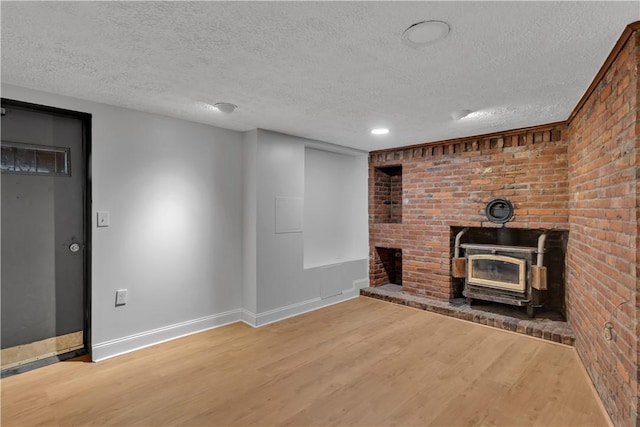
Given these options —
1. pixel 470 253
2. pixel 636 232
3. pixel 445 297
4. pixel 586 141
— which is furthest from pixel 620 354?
pixel 445 297

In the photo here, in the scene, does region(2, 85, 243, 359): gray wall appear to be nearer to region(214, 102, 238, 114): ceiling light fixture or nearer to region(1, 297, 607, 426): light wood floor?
region(1, 297, 607, 426): light wood floor

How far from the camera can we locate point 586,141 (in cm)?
270

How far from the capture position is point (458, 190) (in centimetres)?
420

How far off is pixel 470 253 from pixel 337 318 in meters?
1.76

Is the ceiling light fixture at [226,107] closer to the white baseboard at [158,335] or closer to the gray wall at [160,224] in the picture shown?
the gray wall at [160,224]

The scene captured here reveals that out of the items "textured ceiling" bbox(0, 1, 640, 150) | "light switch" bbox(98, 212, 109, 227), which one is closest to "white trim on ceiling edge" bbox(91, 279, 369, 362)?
"light switch" bbox(98, 212, 109, 227)

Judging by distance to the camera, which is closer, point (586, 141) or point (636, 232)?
point (636, 232)

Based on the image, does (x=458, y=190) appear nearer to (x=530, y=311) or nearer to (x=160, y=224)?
(x=530, y=311)

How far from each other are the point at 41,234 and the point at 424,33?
304 centimetres

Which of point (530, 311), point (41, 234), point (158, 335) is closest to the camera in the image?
point (41, 234)

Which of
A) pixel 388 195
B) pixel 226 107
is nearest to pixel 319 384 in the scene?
pixel 226 107

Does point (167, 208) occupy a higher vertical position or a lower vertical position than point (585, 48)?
lower

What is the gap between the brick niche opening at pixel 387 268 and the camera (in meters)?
5.16

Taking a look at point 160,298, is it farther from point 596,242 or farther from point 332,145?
point 596,242
